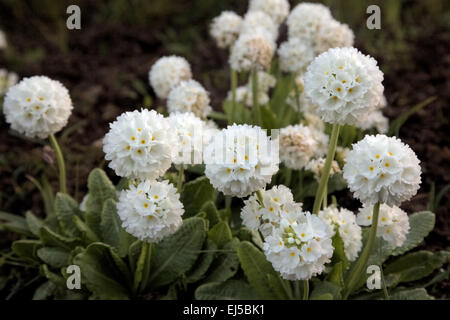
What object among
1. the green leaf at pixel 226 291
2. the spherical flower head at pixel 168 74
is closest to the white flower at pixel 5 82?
the spherical flower head at pixel 168 74

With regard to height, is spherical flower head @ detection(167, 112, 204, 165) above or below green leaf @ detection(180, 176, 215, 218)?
above

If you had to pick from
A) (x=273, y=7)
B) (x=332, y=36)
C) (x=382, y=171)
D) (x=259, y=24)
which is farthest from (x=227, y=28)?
(x=382, y=171)

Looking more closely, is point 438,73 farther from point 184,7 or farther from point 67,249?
point 67,249

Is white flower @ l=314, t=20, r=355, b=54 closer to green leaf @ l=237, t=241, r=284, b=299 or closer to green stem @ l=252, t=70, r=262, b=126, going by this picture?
green stem @ l=252, t=70, r=262, b=126

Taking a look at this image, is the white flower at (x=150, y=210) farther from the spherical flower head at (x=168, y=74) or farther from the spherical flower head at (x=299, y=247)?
the spherical flower head at (x=168, y=74)

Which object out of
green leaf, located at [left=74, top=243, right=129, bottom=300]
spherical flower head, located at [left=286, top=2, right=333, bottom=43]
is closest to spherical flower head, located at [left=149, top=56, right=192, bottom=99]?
spherical flower head, located at [left=286, top=2, right=333, bottom=43]
